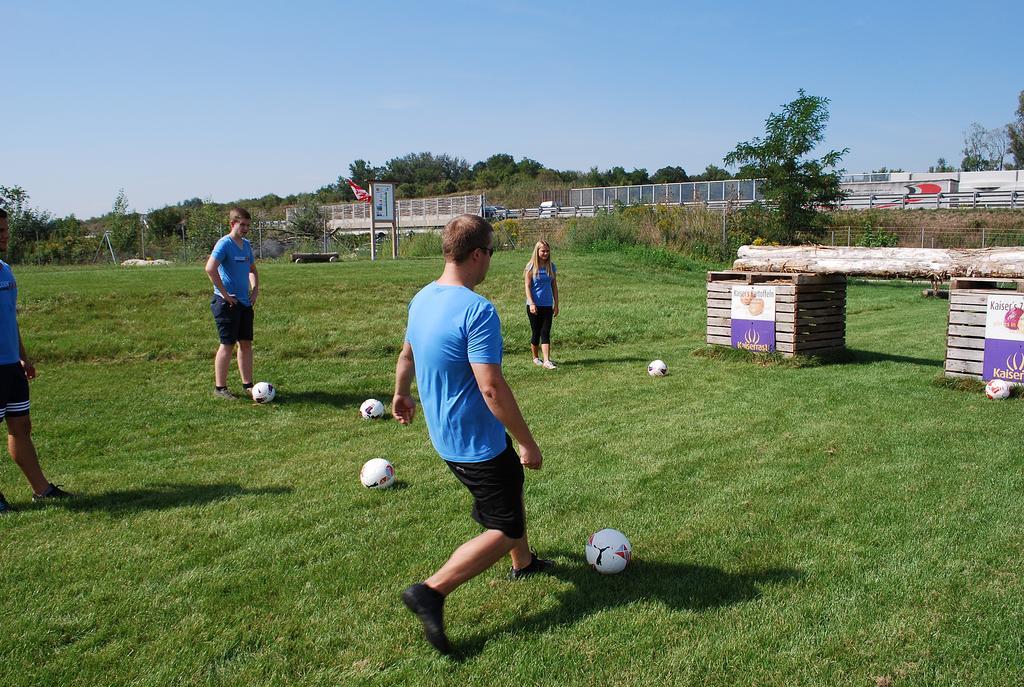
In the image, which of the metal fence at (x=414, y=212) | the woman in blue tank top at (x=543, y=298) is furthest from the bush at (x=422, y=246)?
the woman in blue tank top at (x=543, y=298)

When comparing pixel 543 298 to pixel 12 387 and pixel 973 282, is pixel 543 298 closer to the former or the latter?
pixel 973 282

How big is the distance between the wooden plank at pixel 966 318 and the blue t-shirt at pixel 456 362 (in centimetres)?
767

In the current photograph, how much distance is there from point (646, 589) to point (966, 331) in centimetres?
696

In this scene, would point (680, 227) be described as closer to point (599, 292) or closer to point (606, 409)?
point (599, 292)

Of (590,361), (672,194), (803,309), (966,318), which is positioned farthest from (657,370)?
(672,194)

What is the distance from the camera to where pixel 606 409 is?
→ 842 centimetres

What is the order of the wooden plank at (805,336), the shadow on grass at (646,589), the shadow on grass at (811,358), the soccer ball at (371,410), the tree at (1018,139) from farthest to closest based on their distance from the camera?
the tree at (1018,139)
the wooden plank at (805,336)
the shadow on grass at (811,358)
the soccer ball at (371,410)
the shadow on grass at (646,589)

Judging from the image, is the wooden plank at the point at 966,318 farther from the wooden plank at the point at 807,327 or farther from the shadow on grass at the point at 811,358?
the wooden plank at the point at 807,327

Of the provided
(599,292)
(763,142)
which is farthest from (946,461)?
(763,142)

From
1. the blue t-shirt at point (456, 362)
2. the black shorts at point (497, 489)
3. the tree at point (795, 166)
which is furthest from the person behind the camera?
the tree at point (795, 166)

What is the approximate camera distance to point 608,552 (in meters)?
4.24

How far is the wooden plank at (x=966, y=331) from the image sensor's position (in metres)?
8.90

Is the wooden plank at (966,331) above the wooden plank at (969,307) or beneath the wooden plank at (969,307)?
beneath

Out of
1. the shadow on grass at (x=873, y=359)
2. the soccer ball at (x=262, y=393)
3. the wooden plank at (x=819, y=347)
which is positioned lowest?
the shadow on grass at (x=873, y=359)
